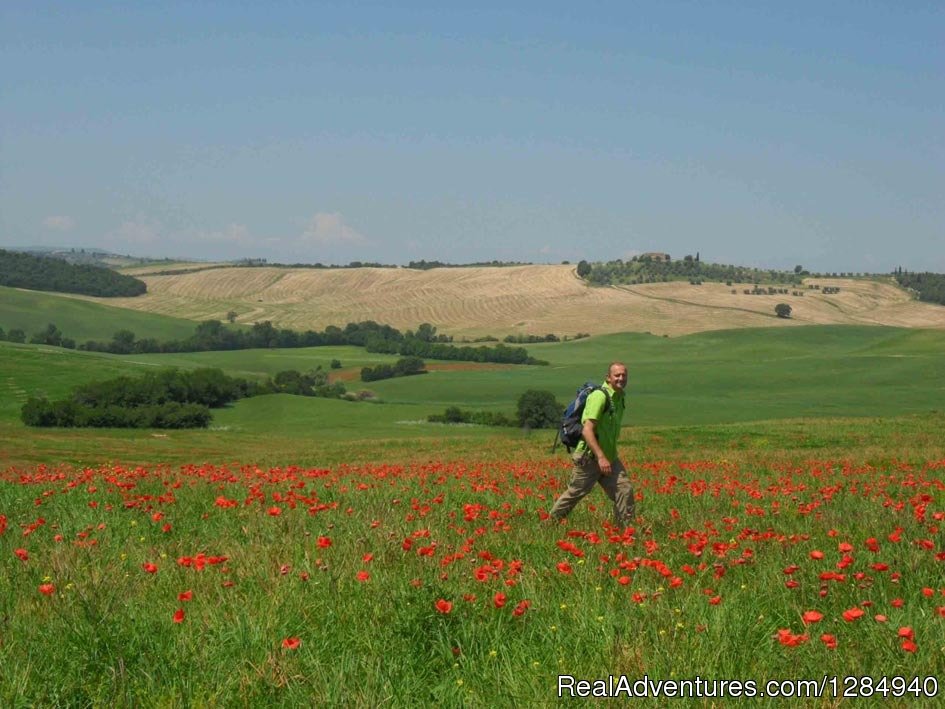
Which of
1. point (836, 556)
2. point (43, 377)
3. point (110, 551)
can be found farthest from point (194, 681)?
point (43, 377)

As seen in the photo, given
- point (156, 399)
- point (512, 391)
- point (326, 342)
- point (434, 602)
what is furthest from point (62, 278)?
point (434, 602)

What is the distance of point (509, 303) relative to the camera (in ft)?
554

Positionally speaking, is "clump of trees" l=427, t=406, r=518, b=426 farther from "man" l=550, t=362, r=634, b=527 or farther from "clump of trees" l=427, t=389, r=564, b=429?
"man" l=550, t=362, r=634, b=527

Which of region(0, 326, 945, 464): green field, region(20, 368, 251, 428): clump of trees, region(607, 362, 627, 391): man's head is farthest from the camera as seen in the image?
region(20, 368, 251, 428): clump of trees

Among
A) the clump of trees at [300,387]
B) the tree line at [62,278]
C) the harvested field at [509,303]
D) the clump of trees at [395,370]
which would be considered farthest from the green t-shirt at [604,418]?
the tree line at [62,278]

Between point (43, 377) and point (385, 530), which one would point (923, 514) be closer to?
point (385, 530)

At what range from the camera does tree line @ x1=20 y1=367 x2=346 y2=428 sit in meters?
69.4

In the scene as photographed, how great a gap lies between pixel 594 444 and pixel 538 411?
6041 cm

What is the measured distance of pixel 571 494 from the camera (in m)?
10.6

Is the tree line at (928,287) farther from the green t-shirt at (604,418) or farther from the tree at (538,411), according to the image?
the green t-shirt at (604,418)

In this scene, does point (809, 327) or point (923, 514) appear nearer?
point (923, 514)

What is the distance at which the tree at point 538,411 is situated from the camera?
70.4m

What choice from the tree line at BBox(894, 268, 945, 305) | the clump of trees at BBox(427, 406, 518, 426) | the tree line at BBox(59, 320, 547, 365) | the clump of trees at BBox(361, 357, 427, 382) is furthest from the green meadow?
the tree line at BBox(894, 268, 945, 305)

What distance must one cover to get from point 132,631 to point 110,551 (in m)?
2.63
